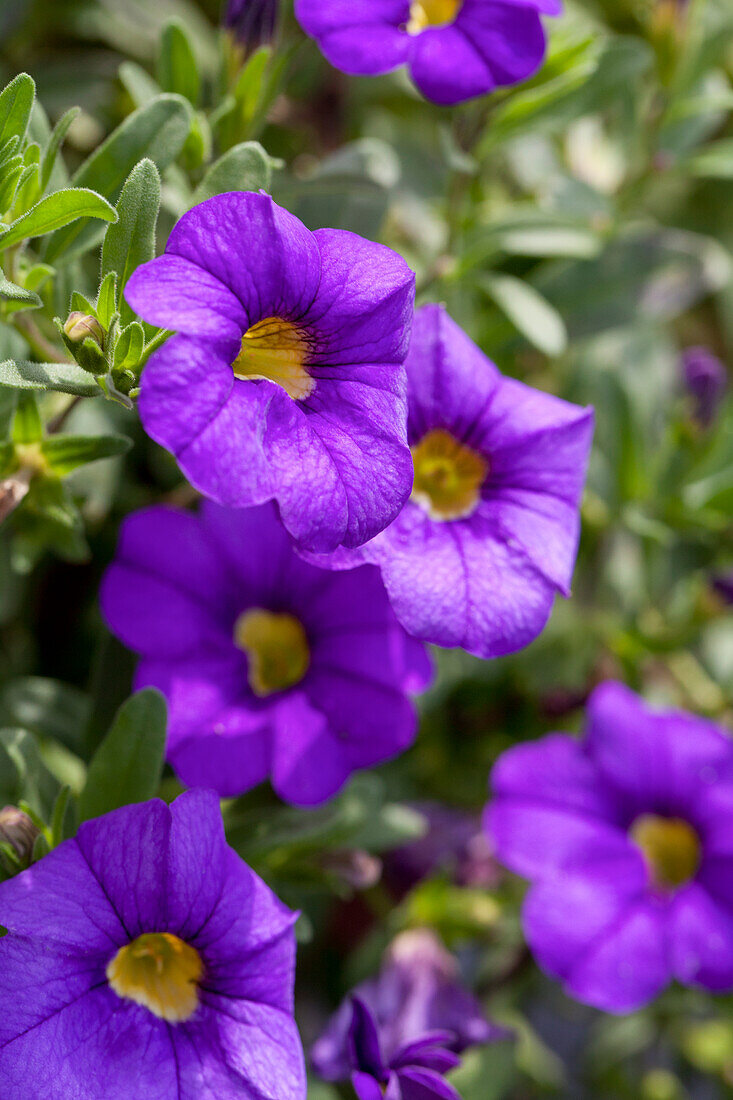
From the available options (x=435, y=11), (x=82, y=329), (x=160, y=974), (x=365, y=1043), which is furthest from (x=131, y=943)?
(x=435, y=11)

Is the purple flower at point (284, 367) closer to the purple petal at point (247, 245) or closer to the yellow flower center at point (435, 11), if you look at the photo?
the purple petal at point (247, 245)

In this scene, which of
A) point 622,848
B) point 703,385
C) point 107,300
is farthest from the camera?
point 703,385

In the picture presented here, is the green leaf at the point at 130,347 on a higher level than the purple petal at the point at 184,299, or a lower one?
lower

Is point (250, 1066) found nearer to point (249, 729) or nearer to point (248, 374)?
point (249, 729)

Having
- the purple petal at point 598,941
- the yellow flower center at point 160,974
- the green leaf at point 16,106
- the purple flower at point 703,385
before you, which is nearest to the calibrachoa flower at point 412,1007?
the purple petal at point 598,941

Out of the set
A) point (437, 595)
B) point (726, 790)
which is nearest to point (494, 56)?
point (437, 595)

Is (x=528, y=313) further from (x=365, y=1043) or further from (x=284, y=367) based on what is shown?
(x=365, y=1043)
